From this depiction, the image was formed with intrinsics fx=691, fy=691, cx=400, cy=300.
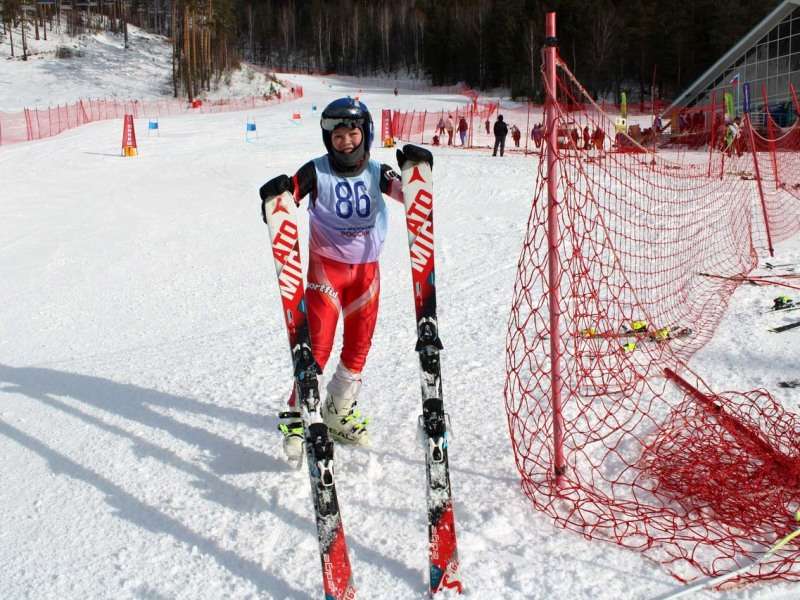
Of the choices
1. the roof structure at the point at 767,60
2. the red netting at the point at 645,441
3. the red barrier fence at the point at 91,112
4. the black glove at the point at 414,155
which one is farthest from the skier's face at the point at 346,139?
the red barrier fence at the point at 91,112

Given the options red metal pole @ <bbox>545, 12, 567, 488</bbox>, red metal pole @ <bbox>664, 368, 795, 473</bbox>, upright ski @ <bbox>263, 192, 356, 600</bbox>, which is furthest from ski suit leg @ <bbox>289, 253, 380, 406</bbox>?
red metal pole @ <bbox>664, 368, 795, 473</bbox>

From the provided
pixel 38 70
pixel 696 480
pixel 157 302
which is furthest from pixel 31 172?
pixel 38 70

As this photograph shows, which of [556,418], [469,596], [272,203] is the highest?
[272,203]

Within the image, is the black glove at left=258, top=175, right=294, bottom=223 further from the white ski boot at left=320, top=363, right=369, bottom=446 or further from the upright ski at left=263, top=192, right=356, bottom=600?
the white ski boot at left=320, top=363, right=369, bottom=446

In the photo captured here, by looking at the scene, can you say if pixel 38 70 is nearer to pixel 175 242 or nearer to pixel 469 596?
pixel 175 242

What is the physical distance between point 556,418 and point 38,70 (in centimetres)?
6272

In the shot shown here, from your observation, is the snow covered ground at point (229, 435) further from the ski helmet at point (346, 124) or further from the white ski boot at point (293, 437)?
the ski helmet at point (346, 124)

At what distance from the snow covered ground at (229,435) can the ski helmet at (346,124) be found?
5.23 ft

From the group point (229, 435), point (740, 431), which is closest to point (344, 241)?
→ point (229, 435)

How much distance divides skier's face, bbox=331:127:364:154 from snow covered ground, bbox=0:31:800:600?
165 cm

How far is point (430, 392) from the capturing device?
2.99 m

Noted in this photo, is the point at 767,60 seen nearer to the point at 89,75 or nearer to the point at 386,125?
the point at 386,125

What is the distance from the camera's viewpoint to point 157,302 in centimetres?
784

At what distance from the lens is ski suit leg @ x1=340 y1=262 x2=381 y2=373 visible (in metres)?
3.64
